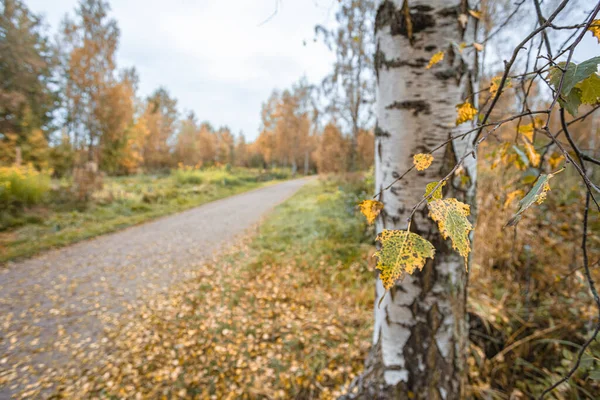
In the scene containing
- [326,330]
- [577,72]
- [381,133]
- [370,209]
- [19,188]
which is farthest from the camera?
[19,188]

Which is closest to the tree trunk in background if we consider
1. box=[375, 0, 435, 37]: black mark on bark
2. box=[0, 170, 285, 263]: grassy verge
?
box=[375, 0, 435, 37]: black mark on bark

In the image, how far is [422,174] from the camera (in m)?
1.15

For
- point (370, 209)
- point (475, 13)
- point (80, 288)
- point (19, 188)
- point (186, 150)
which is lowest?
point (80, 288)

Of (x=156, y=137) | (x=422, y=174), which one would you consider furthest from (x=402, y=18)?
(x=156, y=137)

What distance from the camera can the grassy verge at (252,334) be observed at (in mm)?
2086

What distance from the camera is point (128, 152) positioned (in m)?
16.4

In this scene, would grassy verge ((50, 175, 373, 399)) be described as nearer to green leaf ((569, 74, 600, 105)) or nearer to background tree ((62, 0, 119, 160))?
green leaf ((569, 74, 600, 105))

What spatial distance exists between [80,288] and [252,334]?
103 inches

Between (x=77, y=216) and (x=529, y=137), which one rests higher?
(x=529, y=137)

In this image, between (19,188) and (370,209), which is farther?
(19,188)

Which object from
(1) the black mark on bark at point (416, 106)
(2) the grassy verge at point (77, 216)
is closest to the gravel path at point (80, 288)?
(2) the grassy verge at point (77, 216)

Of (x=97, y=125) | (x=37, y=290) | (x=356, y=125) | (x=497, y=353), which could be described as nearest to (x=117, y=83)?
(x=97, y=125)

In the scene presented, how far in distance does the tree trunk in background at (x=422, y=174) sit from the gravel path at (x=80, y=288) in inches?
108

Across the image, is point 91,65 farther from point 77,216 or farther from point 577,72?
point 577,72
